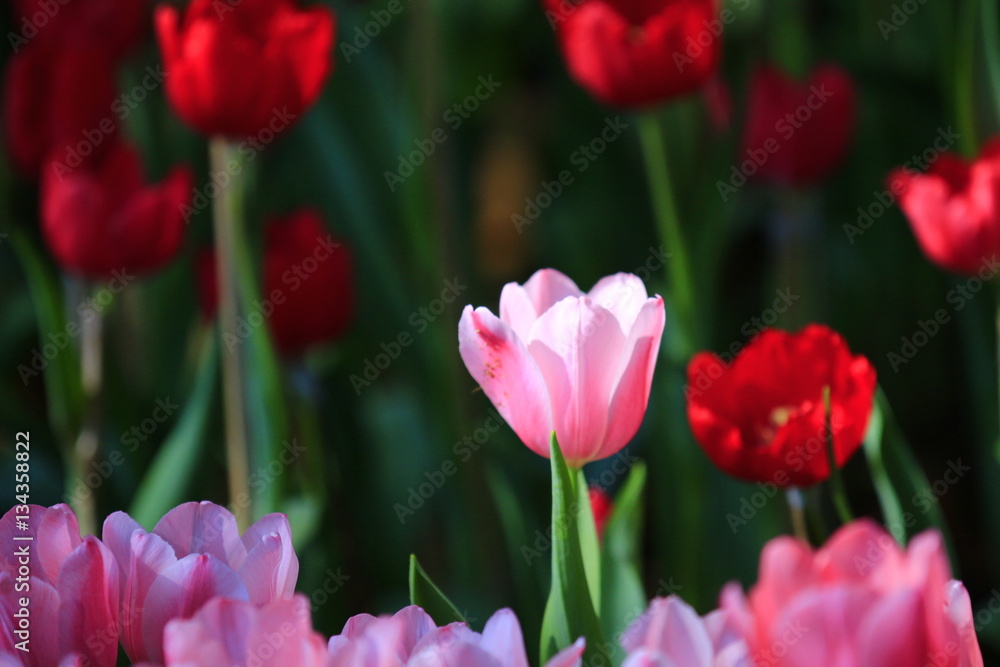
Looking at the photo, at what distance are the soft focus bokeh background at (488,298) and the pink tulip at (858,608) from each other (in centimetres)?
26

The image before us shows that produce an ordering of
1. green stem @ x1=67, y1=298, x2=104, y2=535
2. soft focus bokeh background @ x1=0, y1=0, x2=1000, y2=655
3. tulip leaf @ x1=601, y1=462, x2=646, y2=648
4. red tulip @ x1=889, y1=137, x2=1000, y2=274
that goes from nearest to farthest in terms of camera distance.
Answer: tulip leaf @ x1=601, y1=462, x2=646, y2=648, red tulip @ x1=889, y1=137, x2=1000, y2=274, green stem @ x1=67, y1=298, x2=104, y2=535, soft focus bokeh background @ x1=0, y1=0, x2=1000, y2=655

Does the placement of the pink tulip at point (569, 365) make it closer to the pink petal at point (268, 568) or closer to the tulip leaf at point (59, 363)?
the pink petal at point (268, 568)

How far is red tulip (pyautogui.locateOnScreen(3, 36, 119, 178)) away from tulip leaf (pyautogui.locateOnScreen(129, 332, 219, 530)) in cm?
18

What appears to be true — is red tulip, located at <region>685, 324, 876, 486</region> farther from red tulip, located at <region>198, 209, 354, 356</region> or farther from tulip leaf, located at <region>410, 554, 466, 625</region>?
red tulip, located at <region>198, 209, 354, 356</region>

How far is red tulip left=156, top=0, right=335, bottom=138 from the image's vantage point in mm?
593

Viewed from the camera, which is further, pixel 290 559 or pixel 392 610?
pixel 392 610

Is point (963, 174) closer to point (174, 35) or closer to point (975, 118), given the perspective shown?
point (975, 118)

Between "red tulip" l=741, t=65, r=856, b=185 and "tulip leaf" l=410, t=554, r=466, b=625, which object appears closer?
"tulip leaf" l=410, t=554, r=466, b=625

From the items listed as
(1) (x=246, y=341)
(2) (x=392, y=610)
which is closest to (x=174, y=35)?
(1) (x=246, y=341)

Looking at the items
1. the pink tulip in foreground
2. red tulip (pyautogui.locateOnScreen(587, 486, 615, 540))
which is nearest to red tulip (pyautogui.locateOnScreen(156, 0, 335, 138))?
red tulip (pyautogui.locateOnScreen(587, 486, 615, 540))

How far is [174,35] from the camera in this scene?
1.98 feet

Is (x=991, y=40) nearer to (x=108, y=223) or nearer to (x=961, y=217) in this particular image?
(x=961, y=217)

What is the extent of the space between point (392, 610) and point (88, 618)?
593 millimetres

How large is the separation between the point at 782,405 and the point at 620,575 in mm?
94
